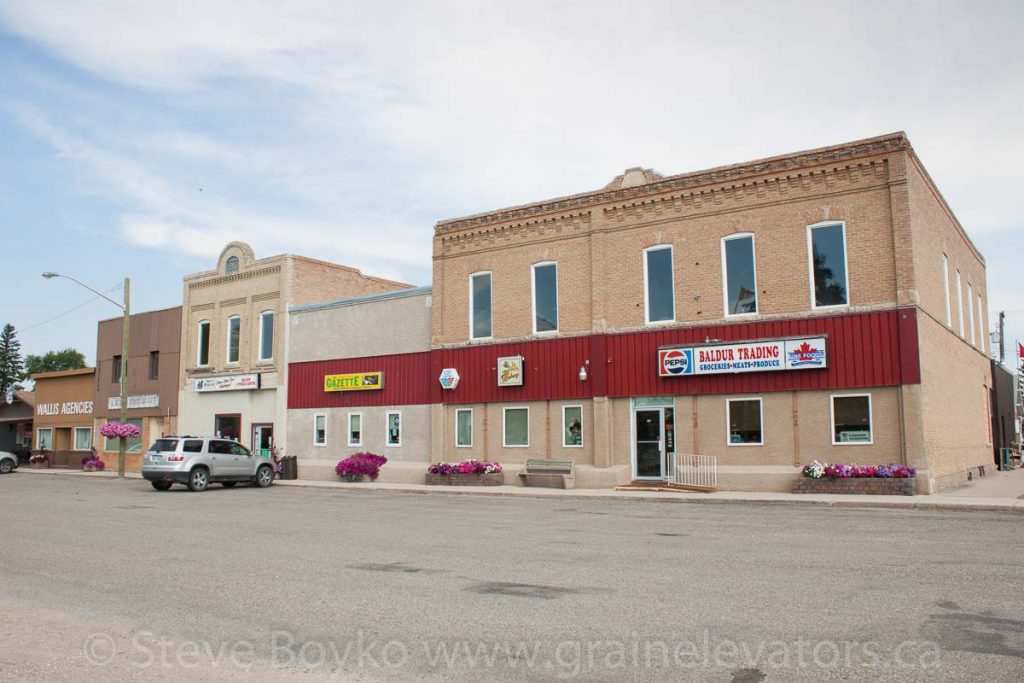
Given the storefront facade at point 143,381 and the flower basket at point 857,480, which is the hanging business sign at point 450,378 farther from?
the storefront facade at point 143,381

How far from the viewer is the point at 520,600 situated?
8703mm

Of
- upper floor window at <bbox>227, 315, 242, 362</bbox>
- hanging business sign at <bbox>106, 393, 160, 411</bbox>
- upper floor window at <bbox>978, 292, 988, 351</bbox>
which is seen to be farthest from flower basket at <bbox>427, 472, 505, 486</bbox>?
hanging business sign at <bbox>106, 393, 160, 411</bbox>

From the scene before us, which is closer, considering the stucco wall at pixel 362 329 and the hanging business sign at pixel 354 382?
the stucco wall at pixel 362 329

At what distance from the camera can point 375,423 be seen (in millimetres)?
32125

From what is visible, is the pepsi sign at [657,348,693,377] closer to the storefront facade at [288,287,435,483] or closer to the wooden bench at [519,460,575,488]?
the wooden bench at [519,460,575,488]

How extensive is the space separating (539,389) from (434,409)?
454cm

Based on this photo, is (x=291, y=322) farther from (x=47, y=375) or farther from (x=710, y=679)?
(x=710, y=679)

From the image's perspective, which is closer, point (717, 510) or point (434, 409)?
point (717, 510)

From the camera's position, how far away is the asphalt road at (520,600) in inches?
253

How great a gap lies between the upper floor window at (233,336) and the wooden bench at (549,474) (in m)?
17.9

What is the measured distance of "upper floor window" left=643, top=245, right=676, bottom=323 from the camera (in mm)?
25312

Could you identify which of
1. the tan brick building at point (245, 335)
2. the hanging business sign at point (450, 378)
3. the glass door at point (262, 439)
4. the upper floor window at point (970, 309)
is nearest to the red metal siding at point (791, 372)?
the hanging business sign at point (450, 378)

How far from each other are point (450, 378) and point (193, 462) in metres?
8.81

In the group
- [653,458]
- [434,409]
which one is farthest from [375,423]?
[653,458]
